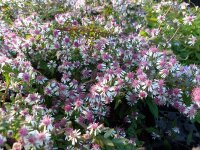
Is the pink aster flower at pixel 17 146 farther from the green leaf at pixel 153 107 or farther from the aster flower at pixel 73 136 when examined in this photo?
the green leaf at pixel 153 107

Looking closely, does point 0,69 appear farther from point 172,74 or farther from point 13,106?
point 172,74

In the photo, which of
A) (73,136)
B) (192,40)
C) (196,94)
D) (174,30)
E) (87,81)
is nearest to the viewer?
(73,136)

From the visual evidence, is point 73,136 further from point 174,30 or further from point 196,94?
point 174,30

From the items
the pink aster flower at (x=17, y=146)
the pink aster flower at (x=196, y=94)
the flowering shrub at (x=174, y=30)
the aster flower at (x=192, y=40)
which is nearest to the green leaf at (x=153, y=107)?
the pink aster flower at (x=196, y=94)

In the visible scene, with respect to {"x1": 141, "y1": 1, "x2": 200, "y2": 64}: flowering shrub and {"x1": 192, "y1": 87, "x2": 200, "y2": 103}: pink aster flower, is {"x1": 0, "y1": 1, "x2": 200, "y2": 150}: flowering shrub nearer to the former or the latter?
{"x1": 192, "y1": 87, "x2": 200, "y2": 103}: pink aster flower

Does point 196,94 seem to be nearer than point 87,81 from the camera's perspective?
Yes

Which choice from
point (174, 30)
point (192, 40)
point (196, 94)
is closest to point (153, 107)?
point (196, 94)

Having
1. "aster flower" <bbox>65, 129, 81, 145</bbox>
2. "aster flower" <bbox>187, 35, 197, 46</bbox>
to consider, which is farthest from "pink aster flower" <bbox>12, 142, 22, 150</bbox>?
"aster flower" <bbox>187, 35, 197, 46</bbox>

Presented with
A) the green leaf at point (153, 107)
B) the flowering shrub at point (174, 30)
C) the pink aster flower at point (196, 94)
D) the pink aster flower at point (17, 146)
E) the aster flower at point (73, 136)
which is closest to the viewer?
the pink aster flower at point (17, 146)

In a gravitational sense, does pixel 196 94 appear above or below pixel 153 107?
above

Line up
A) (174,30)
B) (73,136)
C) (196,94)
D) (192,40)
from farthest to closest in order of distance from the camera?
(174,30) → (192,40) → (196,94) → (73,136)
